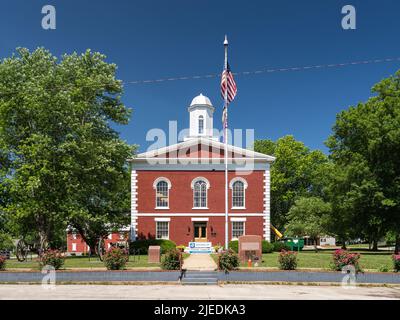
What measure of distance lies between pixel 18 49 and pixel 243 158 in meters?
20.9

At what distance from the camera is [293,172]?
67.1m

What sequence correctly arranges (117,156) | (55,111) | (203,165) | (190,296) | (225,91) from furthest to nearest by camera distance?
1. (203,165)
2. (117,156)
3. (55,111)
4. (225,91)
5. (190,296)

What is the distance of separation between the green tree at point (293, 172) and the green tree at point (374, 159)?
989 inches

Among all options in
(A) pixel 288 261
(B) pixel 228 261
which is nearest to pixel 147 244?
(B) pixel 228 261

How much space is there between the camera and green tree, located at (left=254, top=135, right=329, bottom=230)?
216ft

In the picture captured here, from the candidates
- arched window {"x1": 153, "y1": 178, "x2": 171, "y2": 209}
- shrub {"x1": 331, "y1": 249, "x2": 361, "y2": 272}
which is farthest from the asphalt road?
arched window {"x1": 153, "y1": 178, "x2": 171, "y2": 209}

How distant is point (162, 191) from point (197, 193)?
3.20m

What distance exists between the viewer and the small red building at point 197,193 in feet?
133

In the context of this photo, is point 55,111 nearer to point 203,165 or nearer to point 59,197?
point 59,197

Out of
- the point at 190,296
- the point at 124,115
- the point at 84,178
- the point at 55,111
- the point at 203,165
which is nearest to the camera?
the point at 190,296

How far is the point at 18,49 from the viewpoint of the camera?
34500 mm

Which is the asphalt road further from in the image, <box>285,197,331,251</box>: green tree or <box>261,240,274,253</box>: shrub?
<box>285,197,331,251</box>: green tree

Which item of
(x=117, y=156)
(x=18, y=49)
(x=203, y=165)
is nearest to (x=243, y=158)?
(x=203, y=165)

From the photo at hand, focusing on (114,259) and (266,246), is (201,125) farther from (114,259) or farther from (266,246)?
(114,259)
